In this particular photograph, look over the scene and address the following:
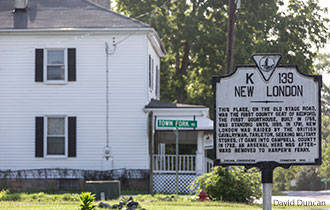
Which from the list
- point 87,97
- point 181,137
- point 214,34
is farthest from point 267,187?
point 214,34

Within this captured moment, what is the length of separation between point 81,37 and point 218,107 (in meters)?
18.8

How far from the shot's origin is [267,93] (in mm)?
11539

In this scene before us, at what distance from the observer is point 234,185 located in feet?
71.6

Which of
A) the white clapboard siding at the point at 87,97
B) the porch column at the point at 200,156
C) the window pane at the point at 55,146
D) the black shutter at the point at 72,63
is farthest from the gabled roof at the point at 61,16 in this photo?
the porch column at the point at 200,156

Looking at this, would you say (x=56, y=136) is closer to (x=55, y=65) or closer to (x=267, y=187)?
(x=55, y=65)

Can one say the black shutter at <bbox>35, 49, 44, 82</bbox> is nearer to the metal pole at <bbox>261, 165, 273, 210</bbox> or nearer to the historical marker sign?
the historical marker sign

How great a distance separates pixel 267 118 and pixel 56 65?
762 inches

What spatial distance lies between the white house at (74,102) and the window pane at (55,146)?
0.14ft

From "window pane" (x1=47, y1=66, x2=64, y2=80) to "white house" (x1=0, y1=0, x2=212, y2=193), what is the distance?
0.03 meters

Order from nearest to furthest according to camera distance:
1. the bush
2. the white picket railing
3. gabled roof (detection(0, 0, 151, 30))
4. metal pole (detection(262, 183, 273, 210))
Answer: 1. metal pole (detection(262, 183, 273, 210))
2. the bush
3. gabled roof (detection(0, 0, 151, 30))
4. the white picket railing

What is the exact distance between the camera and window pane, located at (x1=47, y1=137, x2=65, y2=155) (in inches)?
1170

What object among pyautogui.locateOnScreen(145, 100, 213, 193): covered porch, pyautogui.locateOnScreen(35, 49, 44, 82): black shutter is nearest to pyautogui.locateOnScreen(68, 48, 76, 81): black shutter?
pyautogui.locateOnScreen(35, 49, 44, 82): black shutter

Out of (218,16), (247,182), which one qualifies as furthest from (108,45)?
(218,16)

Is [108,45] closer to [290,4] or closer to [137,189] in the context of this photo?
[137,189]
